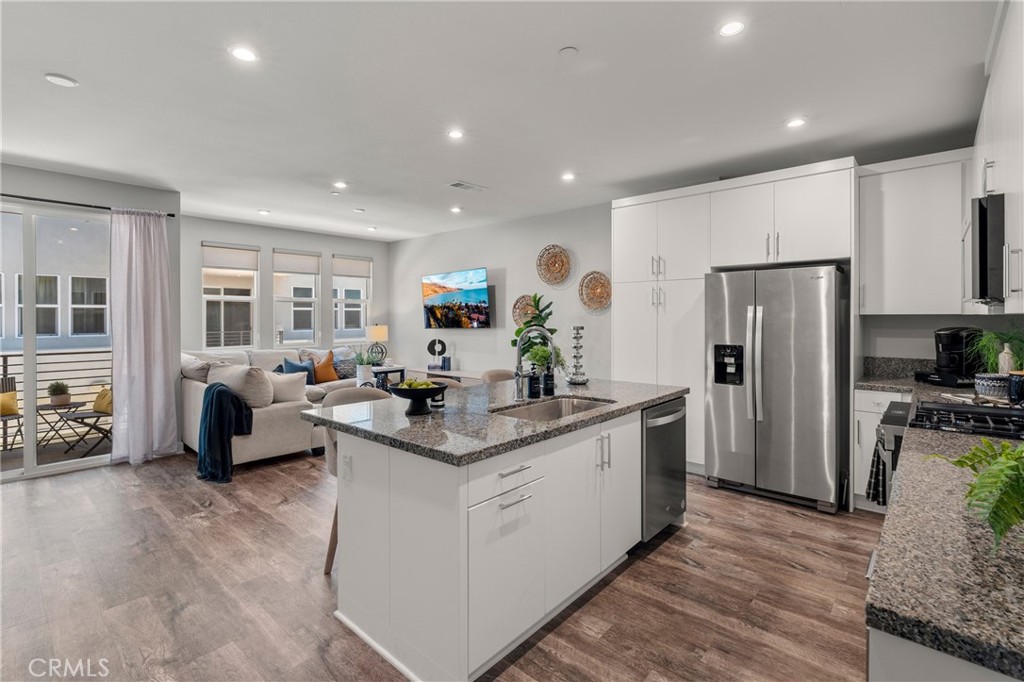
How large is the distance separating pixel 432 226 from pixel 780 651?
19.7 feet

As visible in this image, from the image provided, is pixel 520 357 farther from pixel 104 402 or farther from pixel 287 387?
pixel 104 402

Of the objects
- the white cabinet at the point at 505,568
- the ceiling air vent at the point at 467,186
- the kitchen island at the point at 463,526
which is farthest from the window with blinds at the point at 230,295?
the white cabinet at the point at 505,568

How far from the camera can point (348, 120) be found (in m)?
3.21

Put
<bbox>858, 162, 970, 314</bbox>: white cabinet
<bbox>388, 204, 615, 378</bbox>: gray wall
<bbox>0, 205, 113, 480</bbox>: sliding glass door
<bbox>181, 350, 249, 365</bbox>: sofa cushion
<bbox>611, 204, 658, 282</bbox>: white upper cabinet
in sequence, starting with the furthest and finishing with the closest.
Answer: <bbox>181, 350, 249, 365</bbox>: sofa cushion, <bbox>388, 204, 615, 378</bbox>: gray wall, <bbox>611, 204, 658, 282</bbox>: white upper cabinet, <bbox>0, 205, 113, 480</bbox>: sliding glass door, <bbox>858, 162, 970, 314</bbox>: white cabinet

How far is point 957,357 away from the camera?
316 centimetres

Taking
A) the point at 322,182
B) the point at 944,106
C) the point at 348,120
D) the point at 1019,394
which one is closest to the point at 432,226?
the point at 322,182

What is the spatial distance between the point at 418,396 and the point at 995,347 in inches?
132

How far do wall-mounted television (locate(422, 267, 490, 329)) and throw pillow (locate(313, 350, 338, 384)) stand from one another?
1.48 meters

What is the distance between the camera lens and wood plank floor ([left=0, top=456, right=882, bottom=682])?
1.94 meters

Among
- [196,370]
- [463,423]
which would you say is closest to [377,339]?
[196,370]

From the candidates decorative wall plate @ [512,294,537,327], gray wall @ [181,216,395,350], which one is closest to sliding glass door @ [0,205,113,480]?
gray wall @ [181,216,395,350]

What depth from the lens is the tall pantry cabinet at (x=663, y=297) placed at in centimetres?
414

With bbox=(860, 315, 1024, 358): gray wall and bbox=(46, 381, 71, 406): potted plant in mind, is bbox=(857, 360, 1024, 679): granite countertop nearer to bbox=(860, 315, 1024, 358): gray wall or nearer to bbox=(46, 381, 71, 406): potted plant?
bbox=(860, 315, 1024, 358): gray wall

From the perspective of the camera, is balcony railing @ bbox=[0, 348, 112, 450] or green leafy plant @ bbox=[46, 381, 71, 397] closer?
balcony railing @ bbox=[0, 348, 112, 450]
